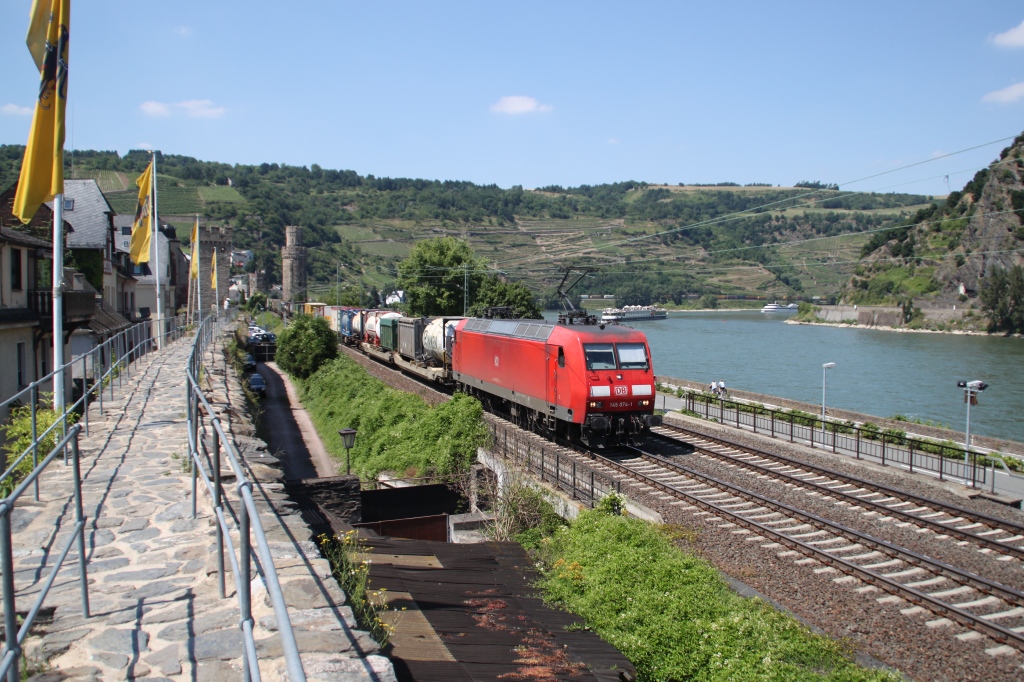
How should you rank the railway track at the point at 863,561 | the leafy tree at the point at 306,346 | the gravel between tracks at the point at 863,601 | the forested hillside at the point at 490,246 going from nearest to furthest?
the gravel between tracks at the point at 863,601
the railway track at the point at 863,561
the leafy tree at the point at 306,346
the forested hillside at the point at 490,246

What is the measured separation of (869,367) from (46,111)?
6142cm

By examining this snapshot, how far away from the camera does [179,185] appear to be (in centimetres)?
14750

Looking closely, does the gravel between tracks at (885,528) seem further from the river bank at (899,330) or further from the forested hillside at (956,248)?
the forested hillside at (956,248)

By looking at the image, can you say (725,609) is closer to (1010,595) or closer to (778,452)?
(1010,595)

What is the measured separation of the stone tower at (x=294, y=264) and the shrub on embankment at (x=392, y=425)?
Answer: 8255 centimetres

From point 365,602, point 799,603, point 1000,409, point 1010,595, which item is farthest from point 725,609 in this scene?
point 1000,409

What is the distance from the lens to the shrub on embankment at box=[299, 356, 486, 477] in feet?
64.2

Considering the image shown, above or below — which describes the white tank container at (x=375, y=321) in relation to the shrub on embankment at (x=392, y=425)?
above

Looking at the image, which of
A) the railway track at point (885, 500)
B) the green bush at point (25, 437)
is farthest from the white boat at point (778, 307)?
the green bush at point (25, 437)

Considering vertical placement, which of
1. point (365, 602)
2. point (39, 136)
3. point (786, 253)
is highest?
point (786, 253)

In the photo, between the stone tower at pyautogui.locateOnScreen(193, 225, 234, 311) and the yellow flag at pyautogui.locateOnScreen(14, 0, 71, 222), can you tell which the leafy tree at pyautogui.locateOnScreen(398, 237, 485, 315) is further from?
the yellow flag at pyautogui.locateOnScreen(14, 0, 71, 222)

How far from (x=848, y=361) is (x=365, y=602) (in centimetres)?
6619

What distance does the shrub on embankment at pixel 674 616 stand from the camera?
789cm

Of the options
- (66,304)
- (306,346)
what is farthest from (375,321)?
(66,304)
